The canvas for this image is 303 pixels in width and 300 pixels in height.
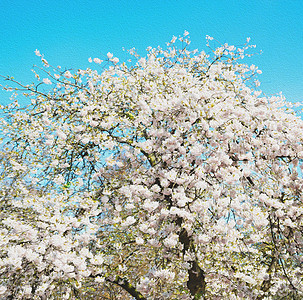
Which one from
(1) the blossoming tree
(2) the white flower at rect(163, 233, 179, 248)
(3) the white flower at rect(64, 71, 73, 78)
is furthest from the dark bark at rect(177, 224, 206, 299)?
(3) the white flower at rect(64, 71, 73, 78)

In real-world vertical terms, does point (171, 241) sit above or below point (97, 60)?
below

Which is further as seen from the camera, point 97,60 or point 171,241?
point 97,60

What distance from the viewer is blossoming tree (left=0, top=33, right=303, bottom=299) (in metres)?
3.59

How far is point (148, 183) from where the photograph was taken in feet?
14.4

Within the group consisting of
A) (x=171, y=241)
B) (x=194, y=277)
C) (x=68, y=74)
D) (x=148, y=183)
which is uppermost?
(x=68, y=74)

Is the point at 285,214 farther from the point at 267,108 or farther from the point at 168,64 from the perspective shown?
the point at 168,64

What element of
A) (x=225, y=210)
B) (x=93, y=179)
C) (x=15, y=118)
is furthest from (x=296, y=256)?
(x=15, y=118)

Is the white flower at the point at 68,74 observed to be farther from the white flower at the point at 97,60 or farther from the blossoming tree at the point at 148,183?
the white flower at the point at 97,60

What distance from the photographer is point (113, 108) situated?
5355 millimetres

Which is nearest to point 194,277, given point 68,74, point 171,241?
point 171,241

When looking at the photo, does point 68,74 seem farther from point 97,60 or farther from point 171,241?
point 171,241

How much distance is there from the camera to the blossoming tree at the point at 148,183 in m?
3.59

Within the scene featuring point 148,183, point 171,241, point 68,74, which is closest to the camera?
point 171,241

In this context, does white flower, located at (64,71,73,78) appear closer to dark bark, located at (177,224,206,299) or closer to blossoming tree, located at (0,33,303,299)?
blossoming tree, located at (0,33,303,299)
